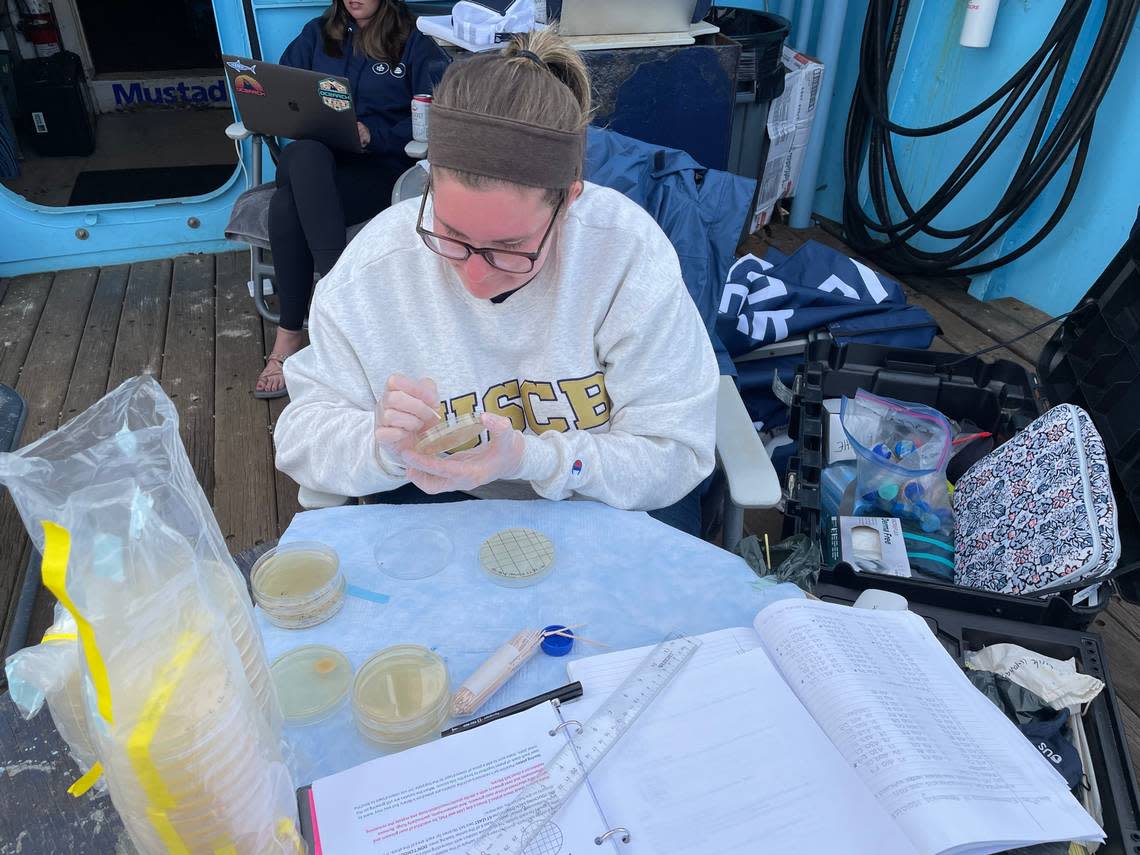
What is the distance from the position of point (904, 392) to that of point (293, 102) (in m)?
2.17

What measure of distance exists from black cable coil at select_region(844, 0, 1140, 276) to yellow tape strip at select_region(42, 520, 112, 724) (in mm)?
3092

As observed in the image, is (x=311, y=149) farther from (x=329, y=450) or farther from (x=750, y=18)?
(x=750, y=18)

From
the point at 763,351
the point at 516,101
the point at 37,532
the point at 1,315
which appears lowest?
the point at 1,315

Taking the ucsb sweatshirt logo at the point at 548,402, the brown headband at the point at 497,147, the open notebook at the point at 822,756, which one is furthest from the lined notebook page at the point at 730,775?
the brown headband at the point at 497,147

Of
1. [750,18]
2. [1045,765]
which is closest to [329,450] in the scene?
[1045,765]

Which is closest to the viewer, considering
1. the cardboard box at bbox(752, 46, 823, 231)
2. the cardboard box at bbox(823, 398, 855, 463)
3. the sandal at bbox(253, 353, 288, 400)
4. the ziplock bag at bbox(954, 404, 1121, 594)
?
the ziplock bag at bbox(954, 404, 1121, 594)

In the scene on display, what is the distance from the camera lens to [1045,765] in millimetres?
771

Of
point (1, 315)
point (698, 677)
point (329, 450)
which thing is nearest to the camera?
point (698, 677)

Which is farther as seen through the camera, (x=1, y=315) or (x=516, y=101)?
(x=1, y=315)

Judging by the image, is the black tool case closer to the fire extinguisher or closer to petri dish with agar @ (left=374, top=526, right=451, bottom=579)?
petri dish with agar @ (left=374, top=526, right=451, bottom=579)

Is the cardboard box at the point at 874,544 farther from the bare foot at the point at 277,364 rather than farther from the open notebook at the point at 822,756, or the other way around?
the bare foot at the point at 277,364

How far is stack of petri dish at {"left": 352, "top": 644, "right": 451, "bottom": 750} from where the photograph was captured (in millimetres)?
789

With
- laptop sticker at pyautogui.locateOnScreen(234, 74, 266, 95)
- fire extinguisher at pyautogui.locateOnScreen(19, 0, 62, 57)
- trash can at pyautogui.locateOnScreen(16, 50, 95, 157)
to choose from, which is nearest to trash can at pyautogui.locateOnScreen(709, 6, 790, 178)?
laptop sticker at pyautogui.locateOnScreen(234, 74, 266, 95)

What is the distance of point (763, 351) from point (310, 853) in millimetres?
1770
